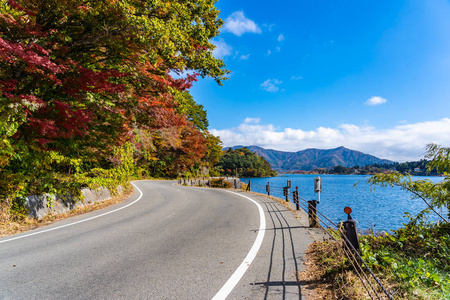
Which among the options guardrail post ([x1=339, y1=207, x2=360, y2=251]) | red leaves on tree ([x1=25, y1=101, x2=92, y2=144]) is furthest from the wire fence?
red leaves on tree ([x1=25, y1=101, x2=92, y2=144])

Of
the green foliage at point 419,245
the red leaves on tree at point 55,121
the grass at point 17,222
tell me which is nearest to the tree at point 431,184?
the green foliage at point 419,245

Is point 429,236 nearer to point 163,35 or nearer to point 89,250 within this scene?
point 89,250

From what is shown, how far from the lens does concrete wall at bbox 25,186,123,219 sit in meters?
7.09

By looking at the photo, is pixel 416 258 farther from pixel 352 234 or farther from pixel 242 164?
pixel 242 164

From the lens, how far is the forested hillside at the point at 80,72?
548 centimetres

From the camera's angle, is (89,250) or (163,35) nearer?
(89,250)

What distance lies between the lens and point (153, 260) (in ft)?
13.3

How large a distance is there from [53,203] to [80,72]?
479 centimetres

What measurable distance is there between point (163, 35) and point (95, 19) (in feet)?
6.48

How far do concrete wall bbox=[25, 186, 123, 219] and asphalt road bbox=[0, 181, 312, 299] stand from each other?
945mm

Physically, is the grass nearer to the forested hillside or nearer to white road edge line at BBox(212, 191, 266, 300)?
the forested hillside

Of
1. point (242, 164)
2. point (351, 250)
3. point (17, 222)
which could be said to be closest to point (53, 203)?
point (17, 222)

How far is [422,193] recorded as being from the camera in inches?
232

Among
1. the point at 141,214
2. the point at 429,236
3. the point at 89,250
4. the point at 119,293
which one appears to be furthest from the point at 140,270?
the point at 429,236
